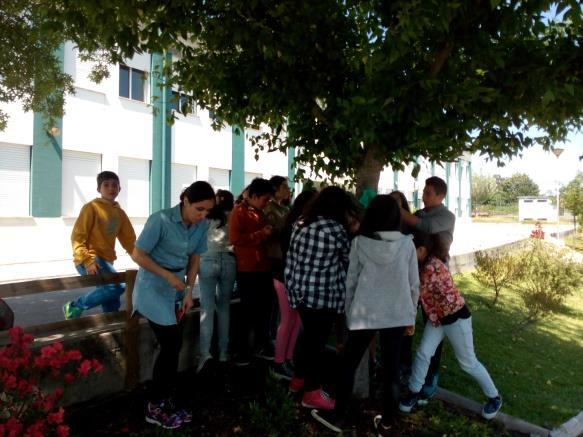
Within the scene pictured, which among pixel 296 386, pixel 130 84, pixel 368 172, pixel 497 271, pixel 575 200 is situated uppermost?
pixel 130 84

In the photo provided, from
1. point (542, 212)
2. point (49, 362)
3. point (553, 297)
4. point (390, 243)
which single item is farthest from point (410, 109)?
point (542, 212)

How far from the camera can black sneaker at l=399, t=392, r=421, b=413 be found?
4176 millimetres

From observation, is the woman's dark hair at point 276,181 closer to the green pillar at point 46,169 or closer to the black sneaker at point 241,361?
the black sneaker at point 241,361

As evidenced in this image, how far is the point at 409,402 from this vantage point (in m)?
4.19

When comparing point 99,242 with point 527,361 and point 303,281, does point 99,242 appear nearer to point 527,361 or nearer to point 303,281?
point 303,281

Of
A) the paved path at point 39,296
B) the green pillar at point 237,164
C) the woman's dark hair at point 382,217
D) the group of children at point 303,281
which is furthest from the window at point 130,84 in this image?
the woman's dark hair at point 382,217

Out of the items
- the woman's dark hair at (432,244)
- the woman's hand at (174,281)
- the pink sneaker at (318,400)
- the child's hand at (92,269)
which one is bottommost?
the pink sneaker at (318,400)

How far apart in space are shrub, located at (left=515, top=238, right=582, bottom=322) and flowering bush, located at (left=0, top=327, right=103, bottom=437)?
796 cm

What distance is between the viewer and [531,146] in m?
5.38

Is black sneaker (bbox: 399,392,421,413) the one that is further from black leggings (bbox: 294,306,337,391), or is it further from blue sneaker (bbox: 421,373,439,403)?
black leggings (bbox: 294,306,337,391)

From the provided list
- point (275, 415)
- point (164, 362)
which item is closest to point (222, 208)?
point (164, 362)

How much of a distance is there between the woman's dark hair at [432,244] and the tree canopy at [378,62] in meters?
0.82

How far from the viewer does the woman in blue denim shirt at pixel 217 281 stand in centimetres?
450

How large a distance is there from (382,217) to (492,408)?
215 centimetres
